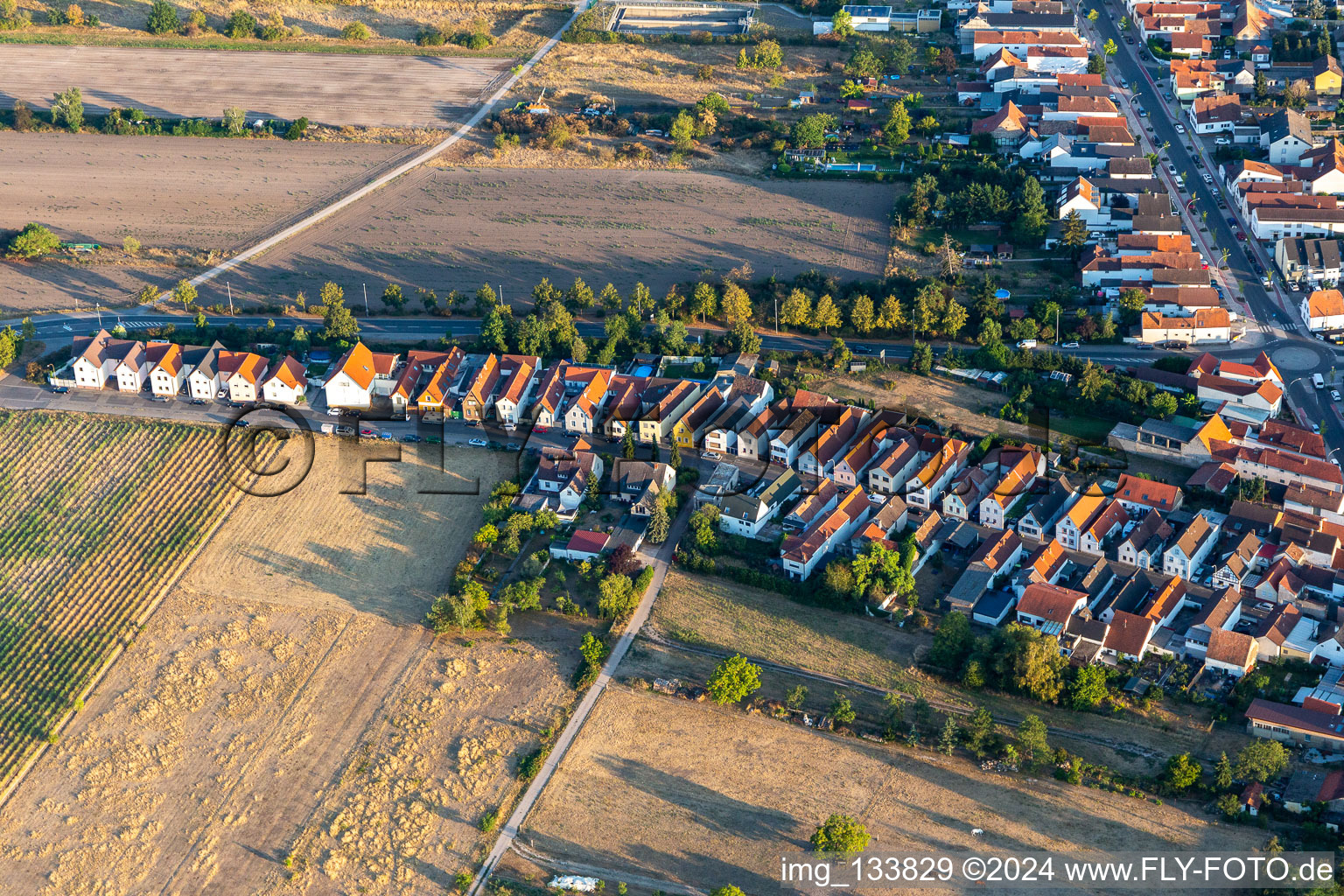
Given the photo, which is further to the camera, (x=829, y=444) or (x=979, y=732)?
(x=829, y=444)

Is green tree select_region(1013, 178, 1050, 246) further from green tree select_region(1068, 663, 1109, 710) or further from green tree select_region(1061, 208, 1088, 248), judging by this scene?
green tree select_region(1068, 663, 1109, 710)

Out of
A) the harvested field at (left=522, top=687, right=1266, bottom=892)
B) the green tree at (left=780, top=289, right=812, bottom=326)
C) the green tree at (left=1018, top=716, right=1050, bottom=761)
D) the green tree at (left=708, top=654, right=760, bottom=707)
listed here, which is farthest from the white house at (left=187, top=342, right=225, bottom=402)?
the green tree at (left=1018, top=716, right=1050, bottom=761)

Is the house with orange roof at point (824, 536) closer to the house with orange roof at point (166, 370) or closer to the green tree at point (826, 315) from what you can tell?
the green tree at point (826, 315)

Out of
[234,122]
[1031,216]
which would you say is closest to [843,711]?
[1031,216]

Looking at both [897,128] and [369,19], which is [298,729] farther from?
[369,19]

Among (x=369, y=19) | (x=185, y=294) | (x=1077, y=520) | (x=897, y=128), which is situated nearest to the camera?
(x=1077, y=520)

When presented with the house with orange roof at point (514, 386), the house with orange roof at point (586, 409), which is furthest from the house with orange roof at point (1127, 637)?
the house with orange roof at point (514, 386)
